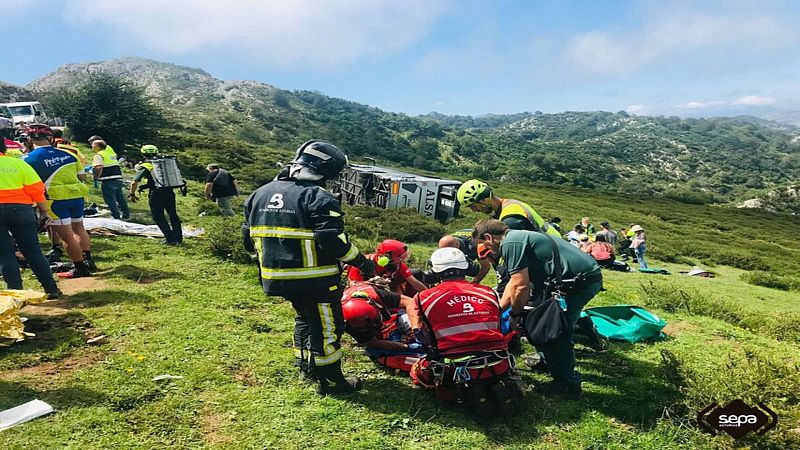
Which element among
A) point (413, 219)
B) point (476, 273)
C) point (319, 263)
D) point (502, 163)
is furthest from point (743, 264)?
point (502, 163)

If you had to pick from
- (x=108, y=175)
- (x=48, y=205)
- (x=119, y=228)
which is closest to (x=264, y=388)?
(x=48, y=205)

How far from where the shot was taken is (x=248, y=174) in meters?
25.4

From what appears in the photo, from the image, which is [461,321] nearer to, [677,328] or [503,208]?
[503,208]

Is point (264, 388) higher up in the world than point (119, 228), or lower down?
lower down

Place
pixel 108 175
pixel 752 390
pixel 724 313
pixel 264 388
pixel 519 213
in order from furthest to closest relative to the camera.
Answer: pixel 108 175
pixel 724 313
pixel 519 213
pixel 264 388
pixel 752 390

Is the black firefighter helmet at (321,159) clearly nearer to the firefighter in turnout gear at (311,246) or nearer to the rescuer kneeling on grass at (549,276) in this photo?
the firefighter in turnout gear at (311,246)

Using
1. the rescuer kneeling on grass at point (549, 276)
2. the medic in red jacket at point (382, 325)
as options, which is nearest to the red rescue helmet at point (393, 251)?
the medic in red jacket at point (382, 325)

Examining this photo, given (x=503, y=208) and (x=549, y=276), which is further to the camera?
(x=503, y=208)

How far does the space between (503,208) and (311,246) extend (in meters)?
2.34

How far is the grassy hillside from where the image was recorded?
357cm

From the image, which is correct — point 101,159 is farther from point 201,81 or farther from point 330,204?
point 201,81

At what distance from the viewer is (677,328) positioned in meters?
7.17

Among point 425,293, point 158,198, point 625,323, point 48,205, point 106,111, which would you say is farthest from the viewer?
point 106,111

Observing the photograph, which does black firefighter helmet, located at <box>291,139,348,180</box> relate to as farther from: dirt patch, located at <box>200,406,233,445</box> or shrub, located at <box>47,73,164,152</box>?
shrub, located at <box>47,73,164,152</box>
